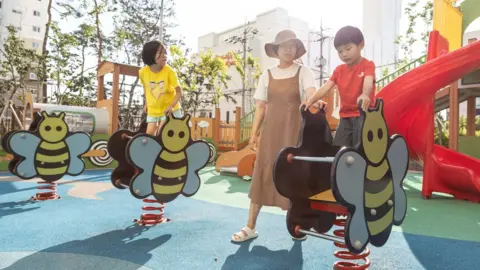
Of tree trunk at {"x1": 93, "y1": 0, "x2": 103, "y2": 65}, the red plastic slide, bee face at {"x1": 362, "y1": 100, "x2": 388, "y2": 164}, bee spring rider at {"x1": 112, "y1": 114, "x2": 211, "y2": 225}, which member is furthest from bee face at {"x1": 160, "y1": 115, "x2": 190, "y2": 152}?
tree trunk at {"x1": 93, "y1": 0, "x2": 103, "y2": 65}

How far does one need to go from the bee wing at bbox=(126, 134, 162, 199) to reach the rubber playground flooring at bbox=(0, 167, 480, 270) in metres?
0.39

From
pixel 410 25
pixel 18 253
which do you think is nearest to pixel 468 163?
pixel 18 253

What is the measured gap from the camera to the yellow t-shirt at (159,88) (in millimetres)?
3826

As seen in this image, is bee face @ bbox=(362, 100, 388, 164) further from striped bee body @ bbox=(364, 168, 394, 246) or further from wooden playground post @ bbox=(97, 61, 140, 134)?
wooden playground post @ bbox=(97, 61, 140, 134)

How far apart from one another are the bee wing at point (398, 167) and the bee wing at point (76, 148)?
4535 millimetres

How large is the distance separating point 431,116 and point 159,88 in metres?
4.46

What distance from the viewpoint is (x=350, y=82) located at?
8.40ft

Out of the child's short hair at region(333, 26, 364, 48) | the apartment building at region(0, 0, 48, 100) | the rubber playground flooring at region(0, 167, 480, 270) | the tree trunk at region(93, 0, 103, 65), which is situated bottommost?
the rubber playground flooring at region(0, 167, 480, 270)

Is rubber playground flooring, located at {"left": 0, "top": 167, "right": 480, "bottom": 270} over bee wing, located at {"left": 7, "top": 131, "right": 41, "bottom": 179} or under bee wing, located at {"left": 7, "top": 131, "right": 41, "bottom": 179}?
under

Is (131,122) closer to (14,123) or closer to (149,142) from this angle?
(14,123)

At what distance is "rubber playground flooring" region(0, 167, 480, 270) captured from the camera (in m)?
2.39

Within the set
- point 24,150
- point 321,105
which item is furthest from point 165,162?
point 24,150

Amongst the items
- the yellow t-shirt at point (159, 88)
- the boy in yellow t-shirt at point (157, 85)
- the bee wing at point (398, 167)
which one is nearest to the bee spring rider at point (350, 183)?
the bee wing at point (398, 167)

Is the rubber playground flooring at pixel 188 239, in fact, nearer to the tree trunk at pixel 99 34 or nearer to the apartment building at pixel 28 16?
the tree trunk at pixel 99 34
